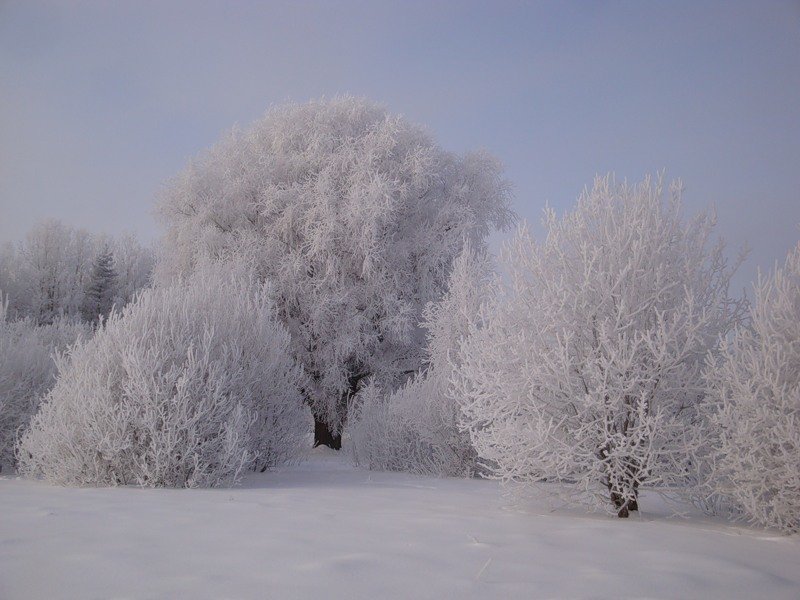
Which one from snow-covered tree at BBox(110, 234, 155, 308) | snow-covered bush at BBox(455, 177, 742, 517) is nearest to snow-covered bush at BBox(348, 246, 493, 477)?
snow-covered bush at BBox(455, 177, 742, 517)

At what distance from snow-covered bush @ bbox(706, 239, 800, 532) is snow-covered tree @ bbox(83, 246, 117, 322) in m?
28.8

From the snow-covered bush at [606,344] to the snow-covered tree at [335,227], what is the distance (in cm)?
984

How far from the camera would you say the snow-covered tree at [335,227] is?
16000 millimetres

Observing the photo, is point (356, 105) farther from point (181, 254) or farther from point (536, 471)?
point (536, 471)

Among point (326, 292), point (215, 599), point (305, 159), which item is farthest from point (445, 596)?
point (305, 159)

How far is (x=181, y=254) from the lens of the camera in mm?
17031

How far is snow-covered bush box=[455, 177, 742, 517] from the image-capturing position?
209 inches

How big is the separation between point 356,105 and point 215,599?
16.7m

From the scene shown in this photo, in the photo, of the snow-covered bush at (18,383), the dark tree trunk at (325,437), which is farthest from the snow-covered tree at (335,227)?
the snow-covered bush at (18,383)

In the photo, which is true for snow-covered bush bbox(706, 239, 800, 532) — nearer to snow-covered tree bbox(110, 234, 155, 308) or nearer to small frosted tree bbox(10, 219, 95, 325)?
small frosted tree bbox(10, 219, 95, 325)

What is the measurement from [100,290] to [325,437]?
17008 mm

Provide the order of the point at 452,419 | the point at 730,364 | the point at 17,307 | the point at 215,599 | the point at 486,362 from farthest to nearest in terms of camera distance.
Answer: the point at 17,307
the point at 452,419
the point at 486,362
the point at 730,364
the point at 215,599

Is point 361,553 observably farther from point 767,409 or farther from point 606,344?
point 767,409

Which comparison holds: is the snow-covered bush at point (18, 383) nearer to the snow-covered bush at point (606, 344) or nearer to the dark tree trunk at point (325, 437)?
the snow-covered bush at point (606, 344)
